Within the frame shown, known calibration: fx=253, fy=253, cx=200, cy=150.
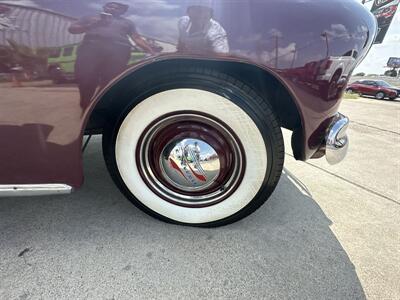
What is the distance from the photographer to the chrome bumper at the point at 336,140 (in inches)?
61.6

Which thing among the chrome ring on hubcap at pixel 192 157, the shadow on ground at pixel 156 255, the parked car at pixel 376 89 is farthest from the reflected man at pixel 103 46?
the parked car at pixel 376 89

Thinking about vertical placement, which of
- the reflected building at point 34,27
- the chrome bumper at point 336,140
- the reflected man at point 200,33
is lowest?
the chrome bumper at point 336,140

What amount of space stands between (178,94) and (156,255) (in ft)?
3.03

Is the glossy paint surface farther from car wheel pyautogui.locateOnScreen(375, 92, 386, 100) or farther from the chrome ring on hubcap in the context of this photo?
car wheel pyautogui.locateOnScreen(375, 92, 386, 100)

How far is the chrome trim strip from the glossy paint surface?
5cm

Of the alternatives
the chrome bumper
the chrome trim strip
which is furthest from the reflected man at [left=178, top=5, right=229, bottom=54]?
the chrome trim strip

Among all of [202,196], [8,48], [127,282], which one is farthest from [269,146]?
[8,48]

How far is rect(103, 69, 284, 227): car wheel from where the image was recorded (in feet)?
4.62

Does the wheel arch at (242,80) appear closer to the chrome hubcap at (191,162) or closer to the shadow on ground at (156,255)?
the chrome hubcap at (191,162)

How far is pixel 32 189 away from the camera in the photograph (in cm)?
137

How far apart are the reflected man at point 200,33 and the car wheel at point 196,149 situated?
18 cm

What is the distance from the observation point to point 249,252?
4.93ft

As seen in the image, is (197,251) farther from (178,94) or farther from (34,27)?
(34,27)

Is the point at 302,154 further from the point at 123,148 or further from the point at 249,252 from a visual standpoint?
the point at 123,148
